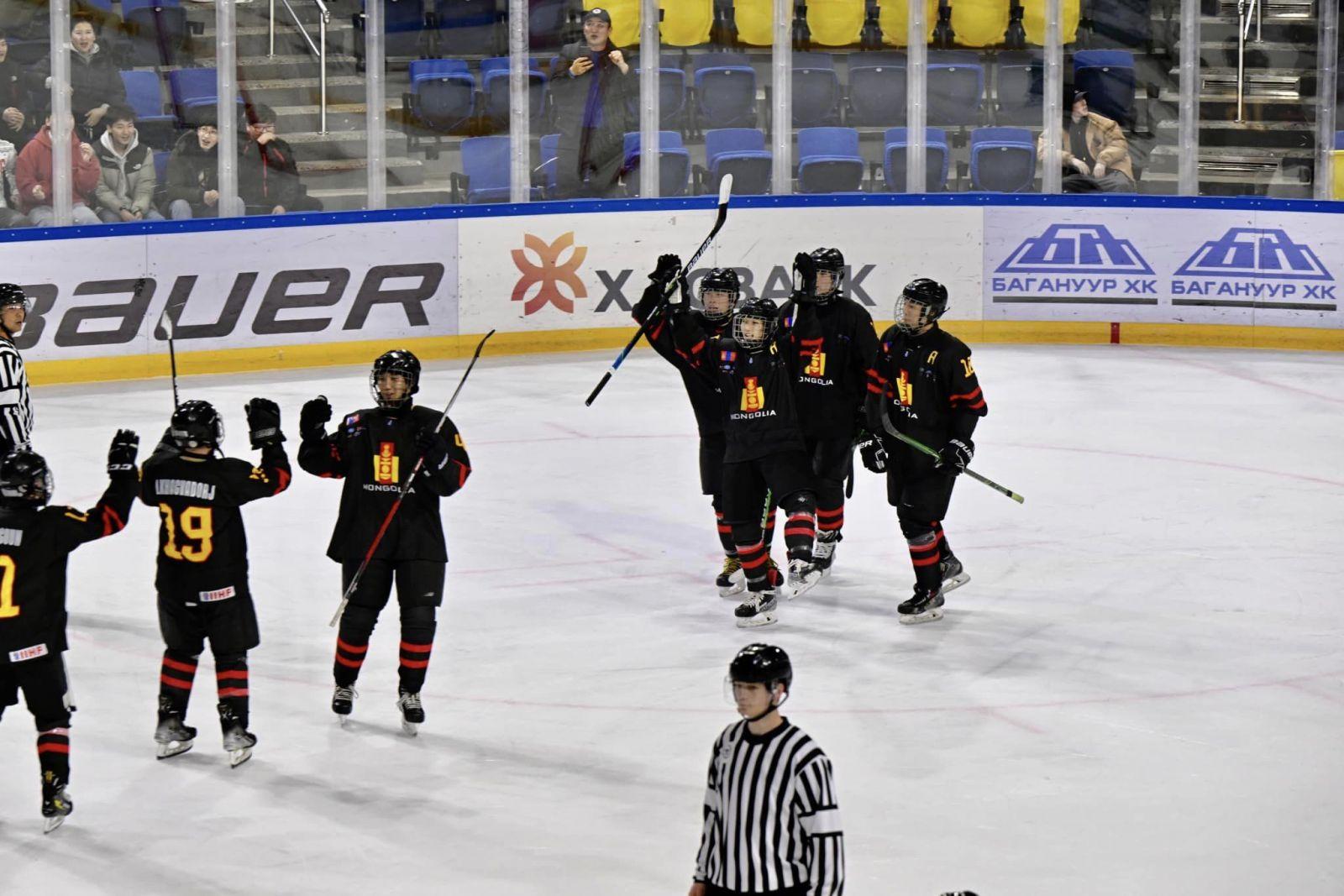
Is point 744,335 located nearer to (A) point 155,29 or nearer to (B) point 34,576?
(B) point 34,576

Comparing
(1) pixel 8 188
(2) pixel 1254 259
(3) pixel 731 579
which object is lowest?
(3) pixel 731 579

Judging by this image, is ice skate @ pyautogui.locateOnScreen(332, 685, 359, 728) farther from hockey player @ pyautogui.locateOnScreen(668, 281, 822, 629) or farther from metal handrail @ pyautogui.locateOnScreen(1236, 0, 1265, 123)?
metal handrail @ pyautogui.locateOnScreen(1236, 0, 1265, 123)

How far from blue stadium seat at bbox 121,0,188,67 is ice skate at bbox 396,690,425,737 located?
765 cm

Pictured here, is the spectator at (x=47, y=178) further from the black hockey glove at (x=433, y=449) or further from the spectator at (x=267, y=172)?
the black hockey glove at (x=433, y=449)

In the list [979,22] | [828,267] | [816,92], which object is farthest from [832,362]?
[979,22]

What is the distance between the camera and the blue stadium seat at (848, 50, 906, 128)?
A: 14422 millimetres

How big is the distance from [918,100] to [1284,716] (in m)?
8.59

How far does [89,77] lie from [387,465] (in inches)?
290

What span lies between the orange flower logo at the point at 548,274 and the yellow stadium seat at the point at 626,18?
4.77ft

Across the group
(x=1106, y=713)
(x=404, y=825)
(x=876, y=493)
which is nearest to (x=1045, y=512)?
(x=876, y=493)

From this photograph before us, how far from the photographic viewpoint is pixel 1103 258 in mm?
14281

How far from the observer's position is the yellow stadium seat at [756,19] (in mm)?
14352

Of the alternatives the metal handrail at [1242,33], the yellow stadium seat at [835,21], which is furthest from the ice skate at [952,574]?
the metal handrail at [1242,33]

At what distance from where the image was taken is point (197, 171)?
42.5 feet
